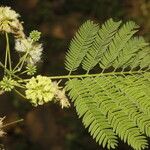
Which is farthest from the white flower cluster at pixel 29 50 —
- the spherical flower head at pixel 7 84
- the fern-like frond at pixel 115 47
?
the fern-like frond at pixel 115 47

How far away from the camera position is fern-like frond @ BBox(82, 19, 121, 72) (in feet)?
8.45

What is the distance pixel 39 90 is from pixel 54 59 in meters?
4.70

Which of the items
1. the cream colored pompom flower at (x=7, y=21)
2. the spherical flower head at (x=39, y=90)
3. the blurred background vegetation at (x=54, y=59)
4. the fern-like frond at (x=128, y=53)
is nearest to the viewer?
the spherical flower head at (x=39, y=90)

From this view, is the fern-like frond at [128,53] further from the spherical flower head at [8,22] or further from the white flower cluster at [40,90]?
the spherical flower head at [8,22]

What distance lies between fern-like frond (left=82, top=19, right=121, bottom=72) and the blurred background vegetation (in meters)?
3.10

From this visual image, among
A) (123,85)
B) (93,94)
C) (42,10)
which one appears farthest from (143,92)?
(42,10)

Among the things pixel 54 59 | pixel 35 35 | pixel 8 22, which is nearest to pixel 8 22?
pixel 8 22

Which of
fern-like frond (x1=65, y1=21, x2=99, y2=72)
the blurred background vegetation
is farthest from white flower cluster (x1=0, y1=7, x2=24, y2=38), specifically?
the blurred background vegetation

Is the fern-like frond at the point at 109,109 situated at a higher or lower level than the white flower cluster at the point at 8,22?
lower

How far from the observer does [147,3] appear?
7664 mm

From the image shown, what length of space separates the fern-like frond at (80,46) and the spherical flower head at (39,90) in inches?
13.7

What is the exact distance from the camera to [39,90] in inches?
87.1

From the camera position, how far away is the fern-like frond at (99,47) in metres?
2.57

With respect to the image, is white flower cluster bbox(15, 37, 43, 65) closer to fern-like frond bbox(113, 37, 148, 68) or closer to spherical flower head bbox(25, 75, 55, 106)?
spherical flower head bbox(25, 75, 55, 106)
